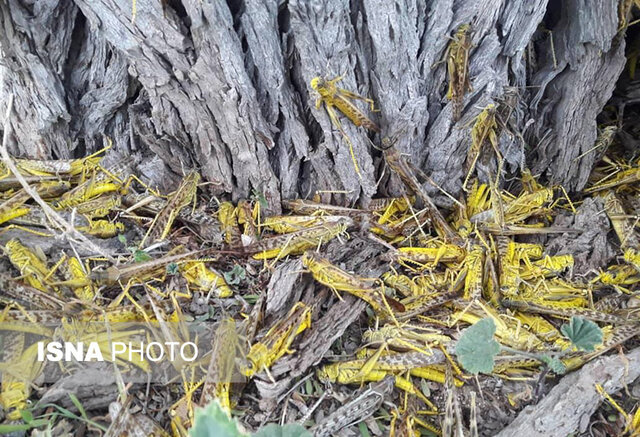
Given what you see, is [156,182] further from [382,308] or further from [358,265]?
[382,308]

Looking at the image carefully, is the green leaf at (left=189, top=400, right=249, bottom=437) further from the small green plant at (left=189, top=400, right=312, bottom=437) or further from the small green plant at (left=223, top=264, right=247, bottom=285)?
the small green plant at (left=223, top=264, right=247, bottom=285)

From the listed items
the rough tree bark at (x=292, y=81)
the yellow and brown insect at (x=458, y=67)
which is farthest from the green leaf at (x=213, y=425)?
the yellow and brown insect at (x=458, y=67)

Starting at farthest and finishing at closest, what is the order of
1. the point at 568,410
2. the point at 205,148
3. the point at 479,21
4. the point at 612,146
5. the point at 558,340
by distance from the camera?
1. the point at 612,146
2. the point at 205,148
3. the point at 479,21
4. the point at 558,340
5. the point at 568,410

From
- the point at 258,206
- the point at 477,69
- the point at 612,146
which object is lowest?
the point at 612,146

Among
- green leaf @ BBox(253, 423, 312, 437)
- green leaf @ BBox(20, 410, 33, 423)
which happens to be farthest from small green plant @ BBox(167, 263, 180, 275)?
green leaf @ BBox(253, 423, 312, 437)

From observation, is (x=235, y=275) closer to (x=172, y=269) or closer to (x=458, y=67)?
(x=172, y=269)

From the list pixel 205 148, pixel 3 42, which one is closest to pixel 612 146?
pixel 205 148

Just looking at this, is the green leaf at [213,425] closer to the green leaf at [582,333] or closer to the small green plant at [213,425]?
the small green plant at [213,425]

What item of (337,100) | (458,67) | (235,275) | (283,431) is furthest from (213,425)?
(458,67)
